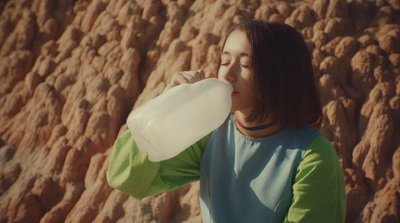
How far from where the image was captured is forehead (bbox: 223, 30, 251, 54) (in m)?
1.12

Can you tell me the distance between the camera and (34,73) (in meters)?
3.85

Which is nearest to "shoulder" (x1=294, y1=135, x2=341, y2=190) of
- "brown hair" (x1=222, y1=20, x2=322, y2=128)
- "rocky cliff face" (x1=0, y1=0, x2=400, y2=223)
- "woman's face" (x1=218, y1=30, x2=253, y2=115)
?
"brown hair" (x1=222, y1=20, x2=322, y2=128)

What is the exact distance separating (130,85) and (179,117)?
244cm

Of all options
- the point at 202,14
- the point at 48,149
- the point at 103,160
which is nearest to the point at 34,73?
the point at 48,149

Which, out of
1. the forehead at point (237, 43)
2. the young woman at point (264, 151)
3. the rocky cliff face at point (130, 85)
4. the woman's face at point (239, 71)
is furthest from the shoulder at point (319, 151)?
the rocky cliff face at point (130, 85)

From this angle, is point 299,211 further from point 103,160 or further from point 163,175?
point 103,160

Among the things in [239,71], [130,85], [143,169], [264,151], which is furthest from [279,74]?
[130,85]

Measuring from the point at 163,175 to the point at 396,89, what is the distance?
2333 millimetres

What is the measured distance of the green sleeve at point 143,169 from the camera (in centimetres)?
118

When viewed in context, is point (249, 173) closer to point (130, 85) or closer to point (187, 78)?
point (187, 78)

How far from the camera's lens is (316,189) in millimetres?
1014

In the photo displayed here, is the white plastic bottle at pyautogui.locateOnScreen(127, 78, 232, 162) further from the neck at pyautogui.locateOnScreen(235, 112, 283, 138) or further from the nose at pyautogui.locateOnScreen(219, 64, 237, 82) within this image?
the neck at pyautogui.locateOnScreen(235, 112, 283, 138)

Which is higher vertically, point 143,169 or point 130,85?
point 143,169

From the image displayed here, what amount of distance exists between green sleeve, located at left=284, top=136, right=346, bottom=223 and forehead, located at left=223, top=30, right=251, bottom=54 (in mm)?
396
